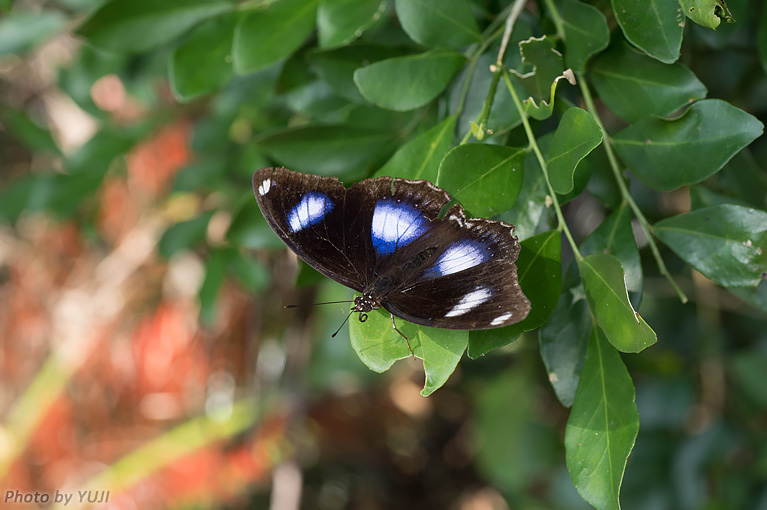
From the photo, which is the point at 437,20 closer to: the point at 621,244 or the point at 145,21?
the point at 621,244

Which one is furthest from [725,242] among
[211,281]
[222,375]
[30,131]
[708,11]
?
[222,375]

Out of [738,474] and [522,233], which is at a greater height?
[522,233]

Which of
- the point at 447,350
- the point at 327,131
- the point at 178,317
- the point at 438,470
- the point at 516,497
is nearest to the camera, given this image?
the point at 447,350

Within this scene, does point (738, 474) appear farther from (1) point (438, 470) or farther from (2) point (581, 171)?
(1) point (438, 470)

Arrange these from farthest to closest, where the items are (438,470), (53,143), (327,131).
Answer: (438,470) → (53,143) → (327,131)

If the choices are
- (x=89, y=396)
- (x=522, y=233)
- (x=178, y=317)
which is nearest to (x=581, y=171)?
(x=522, y=233)

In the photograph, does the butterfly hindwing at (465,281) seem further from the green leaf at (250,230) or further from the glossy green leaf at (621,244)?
the green leaf at (250,230)

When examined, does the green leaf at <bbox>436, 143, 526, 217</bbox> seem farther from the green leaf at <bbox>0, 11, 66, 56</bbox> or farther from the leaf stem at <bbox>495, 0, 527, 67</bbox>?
the green leaf at <bbox>0, 11, 66, 56</bbox>

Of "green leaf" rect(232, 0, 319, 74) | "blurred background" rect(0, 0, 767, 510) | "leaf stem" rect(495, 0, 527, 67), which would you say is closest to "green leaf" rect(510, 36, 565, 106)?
"leaf stem" rect(495, 0, 527, 67)
